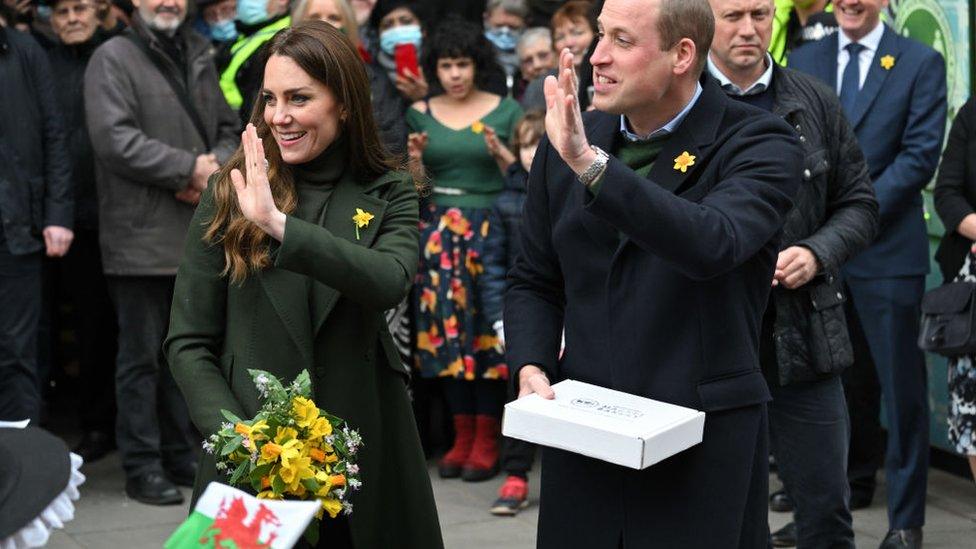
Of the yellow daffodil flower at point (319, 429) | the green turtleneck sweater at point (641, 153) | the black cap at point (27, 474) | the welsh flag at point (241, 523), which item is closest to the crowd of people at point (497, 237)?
the green turtleneck sweater at point (641, 153)

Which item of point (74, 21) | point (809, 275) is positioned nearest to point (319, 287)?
point (809, 275)

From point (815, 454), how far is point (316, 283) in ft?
6.08

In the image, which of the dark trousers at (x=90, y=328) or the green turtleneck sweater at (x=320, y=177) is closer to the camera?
the green turtleneck sweater at (x=320, y=177)

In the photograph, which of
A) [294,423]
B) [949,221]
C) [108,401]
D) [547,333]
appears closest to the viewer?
[294,423]

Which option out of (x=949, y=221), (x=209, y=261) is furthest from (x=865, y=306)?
(x=209, y=261)

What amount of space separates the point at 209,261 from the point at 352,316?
392mm

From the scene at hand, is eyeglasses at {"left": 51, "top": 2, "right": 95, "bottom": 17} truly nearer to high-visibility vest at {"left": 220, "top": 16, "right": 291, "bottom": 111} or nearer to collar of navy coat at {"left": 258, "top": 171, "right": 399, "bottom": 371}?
high-visibility vest at {"left": 220, "top": 16, "right": 291, "bottom": 111}

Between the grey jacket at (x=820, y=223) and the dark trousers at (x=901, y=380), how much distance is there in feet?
4.78

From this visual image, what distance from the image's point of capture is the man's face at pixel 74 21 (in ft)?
25.2

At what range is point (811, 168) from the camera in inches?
193

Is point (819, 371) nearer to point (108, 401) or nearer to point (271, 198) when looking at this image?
point (271, 198)

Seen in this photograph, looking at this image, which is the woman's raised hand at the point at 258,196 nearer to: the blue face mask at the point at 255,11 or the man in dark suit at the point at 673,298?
the man in dark suit at the point at 673,298

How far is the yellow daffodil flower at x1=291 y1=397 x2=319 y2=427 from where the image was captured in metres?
3.50

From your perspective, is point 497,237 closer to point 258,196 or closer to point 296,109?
point 296,109
